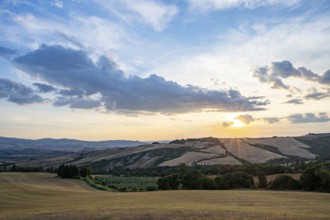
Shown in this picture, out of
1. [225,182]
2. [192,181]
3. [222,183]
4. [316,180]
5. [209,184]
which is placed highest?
[316,180]

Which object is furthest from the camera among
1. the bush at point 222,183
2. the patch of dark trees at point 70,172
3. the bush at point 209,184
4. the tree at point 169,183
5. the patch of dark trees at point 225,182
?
the patch of dark trees at point 70,172

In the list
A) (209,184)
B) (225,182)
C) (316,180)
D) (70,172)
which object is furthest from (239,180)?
(70,172)

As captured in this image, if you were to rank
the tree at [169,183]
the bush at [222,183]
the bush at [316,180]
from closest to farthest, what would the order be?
the bush at [316,180]
the bush at [222,183]
the tree at [169,183]

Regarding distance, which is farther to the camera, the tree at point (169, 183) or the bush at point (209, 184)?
the tree at point (169, 183)

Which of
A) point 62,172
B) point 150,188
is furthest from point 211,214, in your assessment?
point 62,172

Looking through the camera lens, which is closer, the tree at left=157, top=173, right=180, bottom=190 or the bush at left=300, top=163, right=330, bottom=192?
the bush at left=300, top=163, right=330, bottom=192

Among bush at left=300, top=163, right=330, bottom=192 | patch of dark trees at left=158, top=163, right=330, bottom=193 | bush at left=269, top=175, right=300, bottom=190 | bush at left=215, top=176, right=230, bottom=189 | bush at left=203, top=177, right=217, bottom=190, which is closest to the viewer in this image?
bush at left=300, top=163, right=330, bottom=192

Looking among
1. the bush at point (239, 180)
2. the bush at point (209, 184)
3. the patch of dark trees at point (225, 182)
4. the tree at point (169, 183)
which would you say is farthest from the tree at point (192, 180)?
the bush at point (239, 180)

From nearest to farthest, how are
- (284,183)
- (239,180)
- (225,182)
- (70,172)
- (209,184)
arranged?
(284,183) < (225,182) < (209,184) < (239,180) < (70,172)

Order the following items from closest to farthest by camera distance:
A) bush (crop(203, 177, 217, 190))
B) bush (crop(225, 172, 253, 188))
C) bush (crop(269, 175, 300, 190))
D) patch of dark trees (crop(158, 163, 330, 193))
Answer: bush (crop(269, 175, 300, 190))
patch of dark trees (crop(158, 163, 330, 193))
bush (crop(203, 177, 217, 190))
bush (crop(225, 172, 253, 188))

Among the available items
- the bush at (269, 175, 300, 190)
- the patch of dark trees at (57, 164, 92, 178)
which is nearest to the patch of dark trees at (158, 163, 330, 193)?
the bush at (269, 175, 300, 190)

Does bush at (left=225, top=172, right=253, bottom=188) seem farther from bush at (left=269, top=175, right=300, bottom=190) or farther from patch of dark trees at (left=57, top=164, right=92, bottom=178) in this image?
patch of dark trees at (left=57, top=164, right=92, bottom=178)

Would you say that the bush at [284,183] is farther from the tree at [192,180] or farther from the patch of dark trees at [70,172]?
the patch of dark trees at [70,172]

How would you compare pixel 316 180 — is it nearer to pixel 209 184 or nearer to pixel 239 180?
pixel 239 180
